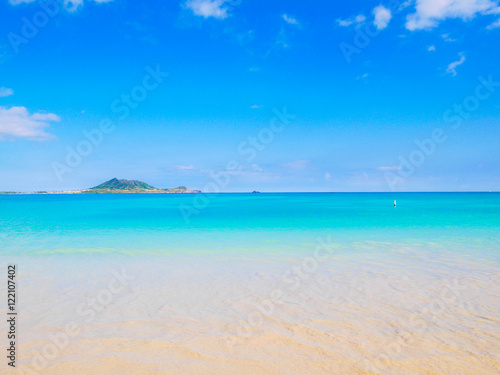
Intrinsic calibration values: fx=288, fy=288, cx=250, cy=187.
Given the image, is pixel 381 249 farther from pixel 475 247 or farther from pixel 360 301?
pixel 360 301

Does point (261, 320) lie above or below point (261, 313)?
below

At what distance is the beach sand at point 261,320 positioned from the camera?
544 centimetres

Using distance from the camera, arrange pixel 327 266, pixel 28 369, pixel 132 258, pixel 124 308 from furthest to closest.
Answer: pixel 132 258
pixel 327 266
pixel 124 308
pixel 28 369

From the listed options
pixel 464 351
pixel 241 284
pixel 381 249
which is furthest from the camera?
pixel 381 249

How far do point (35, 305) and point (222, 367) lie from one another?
21.1ft

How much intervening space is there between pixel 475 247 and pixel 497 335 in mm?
13353

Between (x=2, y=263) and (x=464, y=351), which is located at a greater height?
(x=2, y=263)

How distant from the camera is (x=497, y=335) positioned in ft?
21.0

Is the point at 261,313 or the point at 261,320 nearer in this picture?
the point at 261,320

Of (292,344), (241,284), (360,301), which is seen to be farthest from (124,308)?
(360,301)

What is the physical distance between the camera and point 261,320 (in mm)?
7273

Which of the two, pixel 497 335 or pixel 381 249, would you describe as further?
pixel 381 249

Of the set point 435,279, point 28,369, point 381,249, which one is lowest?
point 28,369

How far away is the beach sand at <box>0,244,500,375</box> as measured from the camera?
5.44 metres
